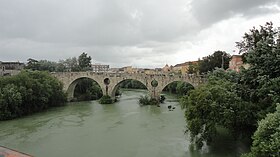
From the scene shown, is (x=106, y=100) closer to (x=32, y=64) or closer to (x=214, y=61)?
(x=214, y=61)

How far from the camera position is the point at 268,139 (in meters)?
8.23

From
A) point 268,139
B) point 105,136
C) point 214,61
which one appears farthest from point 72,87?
point 268,139

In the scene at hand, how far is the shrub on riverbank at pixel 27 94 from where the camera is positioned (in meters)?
22.2

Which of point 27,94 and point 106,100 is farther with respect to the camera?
point 106,100

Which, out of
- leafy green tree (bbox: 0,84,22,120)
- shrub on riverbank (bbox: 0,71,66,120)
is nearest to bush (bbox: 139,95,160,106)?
shrub on riverbank (bbox: 0,71,66,120)

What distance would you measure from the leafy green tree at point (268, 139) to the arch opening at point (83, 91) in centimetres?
3055

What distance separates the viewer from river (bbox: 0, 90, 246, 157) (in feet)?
44.2

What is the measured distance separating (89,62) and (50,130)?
36.8m

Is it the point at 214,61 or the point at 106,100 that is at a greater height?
the point at 214,61

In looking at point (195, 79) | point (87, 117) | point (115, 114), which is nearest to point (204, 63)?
point (195, 79)

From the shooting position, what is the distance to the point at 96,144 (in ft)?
49.6

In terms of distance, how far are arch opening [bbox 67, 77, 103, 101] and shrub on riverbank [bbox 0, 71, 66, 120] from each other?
6474 millimetres

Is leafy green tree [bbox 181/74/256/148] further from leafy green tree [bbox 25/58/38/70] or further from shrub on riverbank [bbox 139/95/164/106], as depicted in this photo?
leafy green tree [bbox 25/58/38/70]

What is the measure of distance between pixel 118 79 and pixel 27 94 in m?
12.5
